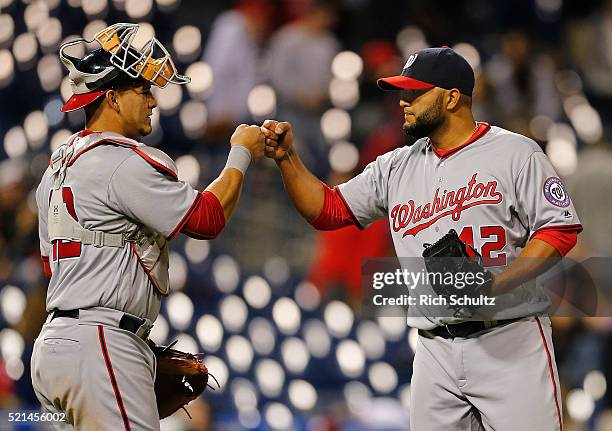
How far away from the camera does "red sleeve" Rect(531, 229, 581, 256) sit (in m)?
3.07

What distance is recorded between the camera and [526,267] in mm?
3057

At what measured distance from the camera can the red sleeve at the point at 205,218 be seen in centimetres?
300

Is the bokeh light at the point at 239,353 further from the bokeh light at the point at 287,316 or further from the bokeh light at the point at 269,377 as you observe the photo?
the bokeh light at the point at 287,316

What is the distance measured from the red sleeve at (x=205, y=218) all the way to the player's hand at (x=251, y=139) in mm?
294

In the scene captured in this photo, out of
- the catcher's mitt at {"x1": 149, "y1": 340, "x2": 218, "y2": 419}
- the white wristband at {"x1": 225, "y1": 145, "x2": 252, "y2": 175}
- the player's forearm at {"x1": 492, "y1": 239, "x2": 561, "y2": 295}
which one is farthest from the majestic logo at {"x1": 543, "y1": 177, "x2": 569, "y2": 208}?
the catcher's mitt at {"x1": 149, "y1": 340, "x2": 218, "y2": 419}

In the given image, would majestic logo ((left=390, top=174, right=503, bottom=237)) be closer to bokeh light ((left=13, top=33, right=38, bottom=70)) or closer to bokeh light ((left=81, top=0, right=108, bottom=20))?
bokeh light ((left=81, top=0, right=108, bottom=20))

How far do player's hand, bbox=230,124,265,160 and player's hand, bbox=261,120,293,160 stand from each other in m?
0.07

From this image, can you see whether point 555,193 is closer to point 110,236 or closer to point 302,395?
point 110,236

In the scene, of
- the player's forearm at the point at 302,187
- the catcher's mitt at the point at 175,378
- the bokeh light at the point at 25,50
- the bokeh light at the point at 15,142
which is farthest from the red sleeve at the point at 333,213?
the bokeh light at the point at 25,50

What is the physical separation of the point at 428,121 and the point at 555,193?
0.43m

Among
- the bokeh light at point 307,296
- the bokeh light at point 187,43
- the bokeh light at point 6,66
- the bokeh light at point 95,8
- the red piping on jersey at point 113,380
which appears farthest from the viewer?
the bokeh light at point 187,43

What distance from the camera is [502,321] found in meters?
3.15

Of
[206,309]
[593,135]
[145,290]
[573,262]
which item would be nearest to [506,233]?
[145,290]

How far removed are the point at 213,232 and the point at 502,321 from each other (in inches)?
33.5
